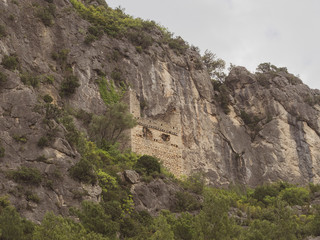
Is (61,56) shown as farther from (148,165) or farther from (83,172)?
(83,172)

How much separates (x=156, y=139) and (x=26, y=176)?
18481 mm

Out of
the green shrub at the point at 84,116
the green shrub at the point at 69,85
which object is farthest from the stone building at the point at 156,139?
the green shrub at the point at 69,85

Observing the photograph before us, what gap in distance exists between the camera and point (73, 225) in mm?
23219

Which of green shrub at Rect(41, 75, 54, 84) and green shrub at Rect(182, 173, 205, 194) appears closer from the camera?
green shrub at Rect(182, 173, 205, 194)

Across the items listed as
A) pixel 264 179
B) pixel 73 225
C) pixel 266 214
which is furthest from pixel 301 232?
pixel 264 179

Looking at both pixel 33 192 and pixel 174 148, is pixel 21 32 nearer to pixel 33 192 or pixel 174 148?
pixel 174 148

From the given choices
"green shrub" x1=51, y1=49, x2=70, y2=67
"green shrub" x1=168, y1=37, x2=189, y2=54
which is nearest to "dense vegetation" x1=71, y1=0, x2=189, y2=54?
"green shrub" x1=168, y1=37, x2=189, y2=54

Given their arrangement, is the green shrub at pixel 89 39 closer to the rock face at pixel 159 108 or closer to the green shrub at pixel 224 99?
the rock face at pixel 159 108

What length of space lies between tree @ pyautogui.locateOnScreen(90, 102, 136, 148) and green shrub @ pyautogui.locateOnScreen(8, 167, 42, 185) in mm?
12304

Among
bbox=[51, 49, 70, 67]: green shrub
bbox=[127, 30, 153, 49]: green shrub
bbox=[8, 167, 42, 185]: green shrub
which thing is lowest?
bbox=[8, 167, 42, 185]: green shrub

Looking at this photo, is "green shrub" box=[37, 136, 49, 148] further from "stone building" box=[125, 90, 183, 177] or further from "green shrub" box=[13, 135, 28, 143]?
"stone building" box=[125, 90, 183, 177]

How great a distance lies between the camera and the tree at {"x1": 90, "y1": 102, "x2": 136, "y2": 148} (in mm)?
41344

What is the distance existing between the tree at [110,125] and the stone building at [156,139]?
1.72 meters

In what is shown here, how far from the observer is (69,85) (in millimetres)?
44031
